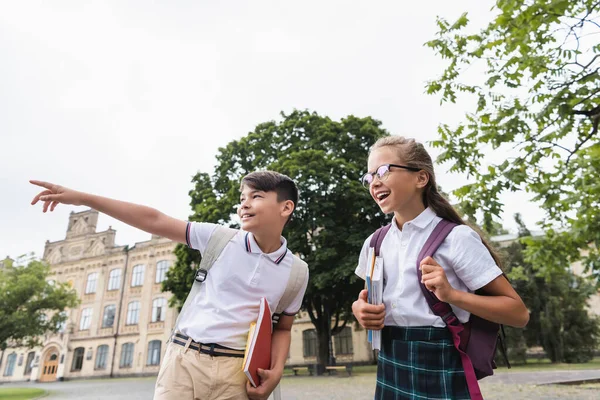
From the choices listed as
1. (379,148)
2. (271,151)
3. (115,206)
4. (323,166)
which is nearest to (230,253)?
(115,206)

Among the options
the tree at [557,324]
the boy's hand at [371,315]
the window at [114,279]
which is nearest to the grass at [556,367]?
the tree at [557,324]

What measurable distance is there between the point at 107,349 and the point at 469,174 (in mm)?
37851

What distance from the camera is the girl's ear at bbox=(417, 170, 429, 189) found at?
2.12m

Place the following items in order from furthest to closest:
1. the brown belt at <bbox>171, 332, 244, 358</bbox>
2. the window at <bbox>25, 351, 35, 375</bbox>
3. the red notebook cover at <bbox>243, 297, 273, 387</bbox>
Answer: the window at <bbox>25, 351, 35, 375</bbox>, the brown belt at <bbox>171, 332, 244, 358</bbox>, the red notebook cover at <bbox>243, 297, 273, 387</bbox>

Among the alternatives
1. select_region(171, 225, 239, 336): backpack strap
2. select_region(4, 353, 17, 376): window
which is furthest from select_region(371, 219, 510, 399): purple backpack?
select_region(4, 353, 17, 376): window

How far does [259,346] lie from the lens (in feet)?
6.64

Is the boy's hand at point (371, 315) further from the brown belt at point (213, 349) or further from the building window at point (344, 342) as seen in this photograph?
the building window at point (344, 342)

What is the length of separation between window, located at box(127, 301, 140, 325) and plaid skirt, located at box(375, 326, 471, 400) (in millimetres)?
38299

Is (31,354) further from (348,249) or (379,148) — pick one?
(379,148)

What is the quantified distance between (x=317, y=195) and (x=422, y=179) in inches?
628

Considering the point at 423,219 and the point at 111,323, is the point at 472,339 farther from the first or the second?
the point at 111,323

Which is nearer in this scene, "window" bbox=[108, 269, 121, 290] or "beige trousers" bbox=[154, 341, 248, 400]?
"beige trousers" bbox=[154, 341, 248, 400]

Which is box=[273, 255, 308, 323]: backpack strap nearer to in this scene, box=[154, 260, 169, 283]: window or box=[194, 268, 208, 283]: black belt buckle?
box=[194, 268, 208, 283]: black belt buckle

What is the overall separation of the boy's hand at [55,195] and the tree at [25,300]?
23.4 m
